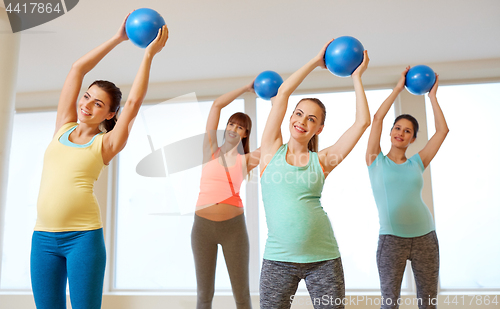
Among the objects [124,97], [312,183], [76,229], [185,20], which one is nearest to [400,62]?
[185,20]

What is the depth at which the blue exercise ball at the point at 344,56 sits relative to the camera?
5.82ft

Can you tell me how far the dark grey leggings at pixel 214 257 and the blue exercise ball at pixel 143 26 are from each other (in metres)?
1.16

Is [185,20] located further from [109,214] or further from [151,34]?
[109,214]

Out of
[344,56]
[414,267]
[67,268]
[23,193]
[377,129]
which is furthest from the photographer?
[23,193]

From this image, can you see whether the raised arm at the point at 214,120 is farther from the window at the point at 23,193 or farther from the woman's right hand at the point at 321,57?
the window at the point at 23,193

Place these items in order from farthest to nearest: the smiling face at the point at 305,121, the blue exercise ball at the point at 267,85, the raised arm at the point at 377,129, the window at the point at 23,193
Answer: the window at the point at 23,193 → the blue exercise ball at the point at 267,85 → the raised arm at the point at 377,129 → the smiling face at the point at 305,121

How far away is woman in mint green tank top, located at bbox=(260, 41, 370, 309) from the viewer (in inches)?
59.4

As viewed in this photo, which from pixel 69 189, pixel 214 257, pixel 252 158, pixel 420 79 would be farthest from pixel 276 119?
pixel 420 79

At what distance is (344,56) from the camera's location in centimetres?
177

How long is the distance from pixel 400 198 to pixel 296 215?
3.43ft

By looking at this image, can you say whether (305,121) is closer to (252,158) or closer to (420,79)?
(252,158)

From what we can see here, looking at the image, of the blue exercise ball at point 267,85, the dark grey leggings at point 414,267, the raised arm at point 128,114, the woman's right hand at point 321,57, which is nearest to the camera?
the raised arm at point 128,114

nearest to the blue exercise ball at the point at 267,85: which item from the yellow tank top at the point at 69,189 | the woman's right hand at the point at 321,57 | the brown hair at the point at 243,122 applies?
the brown hair at the point at 243,122

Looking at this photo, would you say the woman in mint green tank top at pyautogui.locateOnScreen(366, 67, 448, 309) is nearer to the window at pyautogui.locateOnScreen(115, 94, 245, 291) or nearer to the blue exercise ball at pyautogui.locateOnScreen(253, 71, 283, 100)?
the blue exercise ball at pyautogui.locateOnScreen(253, 71, 283, 100)
